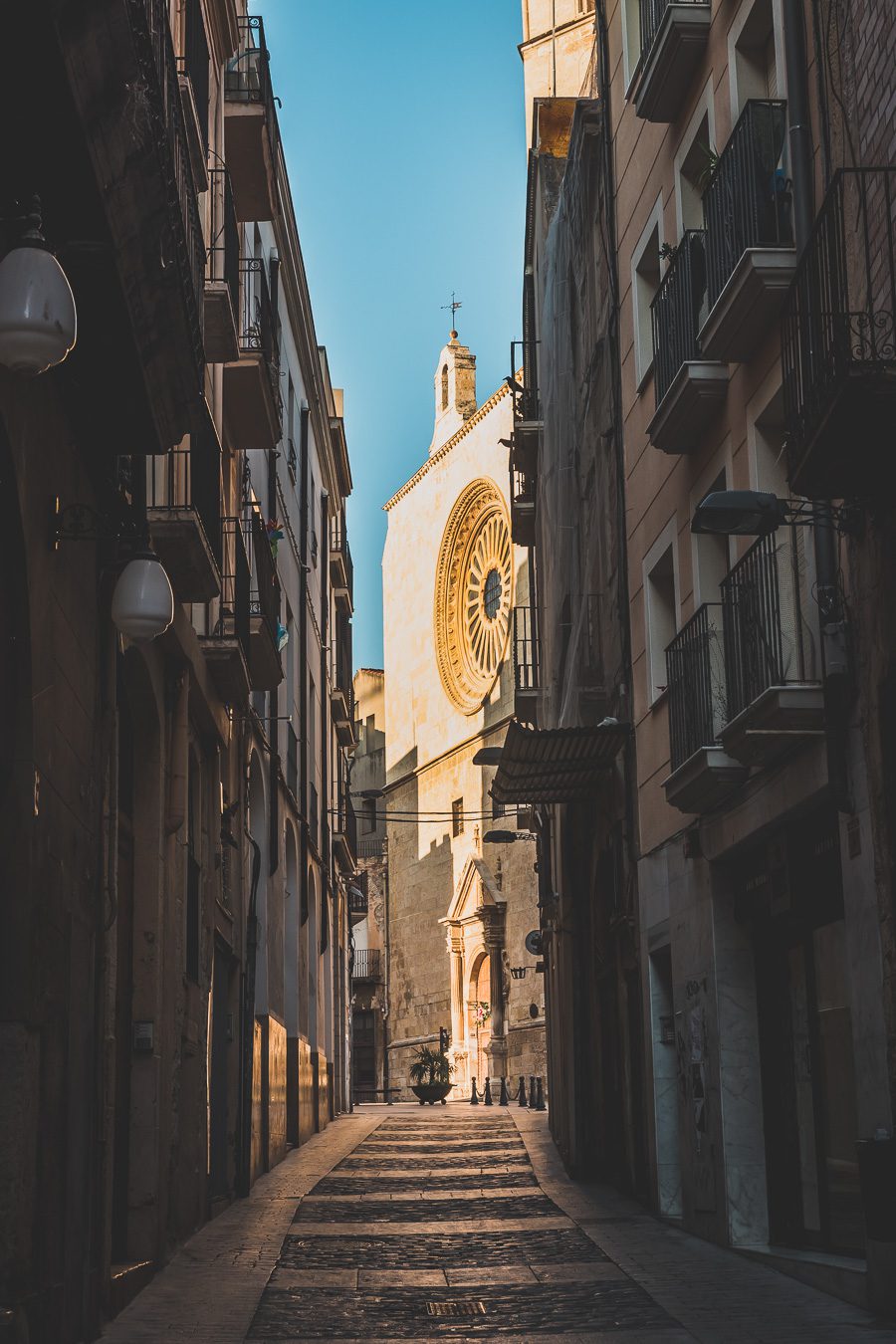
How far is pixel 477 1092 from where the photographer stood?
48.5m

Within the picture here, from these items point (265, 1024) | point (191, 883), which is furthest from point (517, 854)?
point (191, 883)

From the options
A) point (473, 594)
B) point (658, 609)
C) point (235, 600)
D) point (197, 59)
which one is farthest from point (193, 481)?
point (473, 594)

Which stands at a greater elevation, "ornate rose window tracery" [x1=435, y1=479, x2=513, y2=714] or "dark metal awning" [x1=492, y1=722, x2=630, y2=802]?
"ornate rose window tracery" [x1=435, y1=479, x2=513, y2=714]

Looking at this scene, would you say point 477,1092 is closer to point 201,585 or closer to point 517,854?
point 517,854

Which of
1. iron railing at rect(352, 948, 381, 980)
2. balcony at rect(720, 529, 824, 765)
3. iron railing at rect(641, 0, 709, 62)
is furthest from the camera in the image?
iron railing at rect(352, 948, 381, 980)

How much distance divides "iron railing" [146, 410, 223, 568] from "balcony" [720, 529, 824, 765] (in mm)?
3604

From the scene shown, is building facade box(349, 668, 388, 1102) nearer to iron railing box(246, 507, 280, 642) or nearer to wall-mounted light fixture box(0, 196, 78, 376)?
iron railing box(246, 507, 280, 642)

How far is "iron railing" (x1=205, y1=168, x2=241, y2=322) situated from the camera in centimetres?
1448

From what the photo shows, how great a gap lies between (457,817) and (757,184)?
4370cm

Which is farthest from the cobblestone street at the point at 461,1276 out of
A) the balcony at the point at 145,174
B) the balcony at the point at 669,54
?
the balcony at the point at 669,54

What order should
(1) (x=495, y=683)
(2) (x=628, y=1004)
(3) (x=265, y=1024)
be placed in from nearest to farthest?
(2) (x=628, y=1004) < (3) (x=265, y=1024) < (1) (x=495, y=683)

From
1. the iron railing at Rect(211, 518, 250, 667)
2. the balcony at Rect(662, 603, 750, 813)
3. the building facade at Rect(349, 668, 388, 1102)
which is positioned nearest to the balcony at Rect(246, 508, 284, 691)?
the iron railing at Rect(211, 518, 250, 667)

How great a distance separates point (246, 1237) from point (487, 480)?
143 ft

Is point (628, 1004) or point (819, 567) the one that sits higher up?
point (819, 567)
